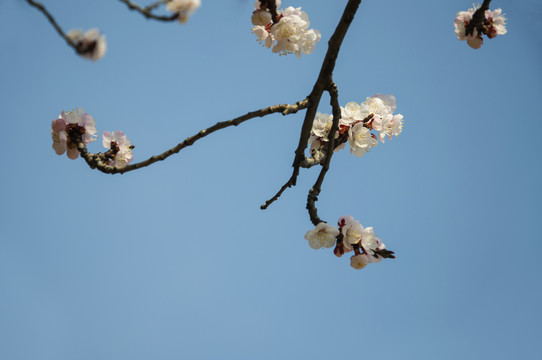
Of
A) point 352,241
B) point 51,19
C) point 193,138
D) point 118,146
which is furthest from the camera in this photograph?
point 118,146

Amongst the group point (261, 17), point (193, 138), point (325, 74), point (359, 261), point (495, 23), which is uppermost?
point (495, 23)

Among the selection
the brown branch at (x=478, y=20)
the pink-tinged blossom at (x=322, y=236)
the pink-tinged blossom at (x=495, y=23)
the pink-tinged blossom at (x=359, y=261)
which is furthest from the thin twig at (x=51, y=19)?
the pink-tinged blossom at (x=495, y=23)

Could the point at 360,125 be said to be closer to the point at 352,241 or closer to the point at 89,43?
the point at 352,241

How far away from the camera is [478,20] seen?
91.4 inches

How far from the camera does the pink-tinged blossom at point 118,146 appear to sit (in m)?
2.72

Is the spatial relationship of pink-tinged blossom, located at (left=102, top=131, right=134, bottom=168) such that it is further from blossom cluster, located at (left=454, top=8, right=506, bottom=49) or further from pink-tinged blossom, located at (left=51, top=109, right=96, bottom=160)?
blossom cluster, located at (left=454, top=8, right=506, bottom=49)

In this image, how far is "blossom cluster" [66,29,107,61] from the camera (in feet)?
4.58

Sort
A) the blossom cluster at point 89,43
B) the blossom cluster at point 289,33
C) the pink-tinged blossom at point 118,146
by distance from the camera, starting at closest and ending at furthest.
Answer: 1. the blossom cluster at point 89,43
2. the blossom cluster at point 289,33
3. the pink-tinged blossom at point 118,146

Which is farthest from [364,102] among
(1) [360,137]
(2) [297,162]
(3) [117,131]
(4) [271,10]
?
(3) [117,131]

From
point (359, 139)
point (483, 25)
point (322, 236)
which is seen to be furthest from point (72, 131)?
point (483, 25)

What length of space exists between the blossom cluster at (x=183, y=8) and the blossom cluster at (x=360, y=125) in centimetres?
127

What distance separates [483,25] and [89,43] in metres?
2.02

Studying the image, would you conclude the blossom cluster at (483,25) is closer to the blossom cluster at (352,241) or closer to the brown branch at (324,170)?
the brown branch at (324,170)

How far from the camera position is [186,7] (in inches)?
56.8
